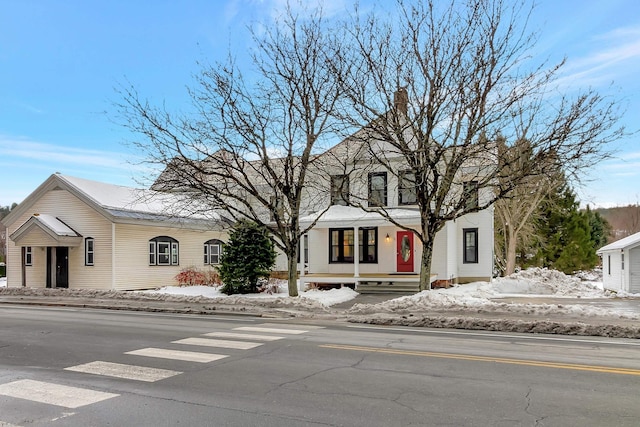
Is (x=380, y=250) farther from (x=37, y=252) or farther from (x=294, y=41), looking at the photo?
(x=37, y=252)

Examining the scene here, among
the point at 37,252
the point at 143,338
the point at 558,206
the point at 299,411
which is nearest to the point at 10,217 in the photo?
the point at 37,252

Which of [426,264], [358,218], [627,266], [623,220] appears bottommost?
[627,266]

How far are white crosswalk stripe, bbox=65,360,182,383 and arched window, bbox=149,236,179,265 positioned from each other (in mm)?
19280

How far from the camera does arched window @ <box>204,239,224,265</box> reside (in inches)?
1193

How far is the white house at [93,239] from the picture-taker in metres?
25.0

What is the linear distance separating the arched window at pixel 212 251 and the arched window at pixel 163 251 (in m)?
2.41

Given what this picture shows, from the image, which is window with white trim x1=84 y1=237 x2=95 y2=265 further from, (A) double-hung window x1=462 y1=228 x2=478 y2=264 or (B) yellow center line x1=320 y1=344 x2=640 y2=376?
(B) yellow center line x1=320 y1=344 x2=640 y2=376

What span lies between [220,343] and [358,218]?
1441cm

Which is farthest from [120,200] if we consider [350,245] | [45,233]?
[350,245]

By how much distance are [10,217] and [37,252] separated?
2789 mm

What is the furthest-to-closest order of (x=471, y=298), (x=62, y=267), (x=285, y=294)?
(x=62, y=267) → (x=285, y=294) → (x=471, y=298)

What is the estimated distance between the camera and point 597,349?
9516 millimetres

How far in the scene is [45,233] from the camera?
82.3ft

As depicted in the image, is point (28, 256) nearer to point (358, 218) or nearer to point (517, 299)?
point (358, 218)
